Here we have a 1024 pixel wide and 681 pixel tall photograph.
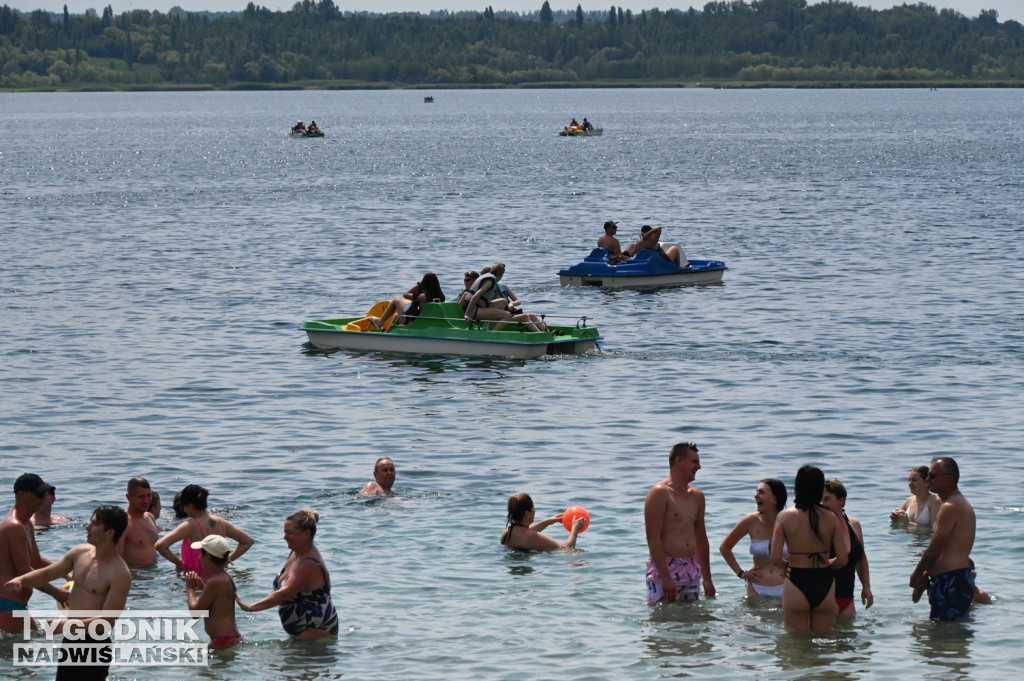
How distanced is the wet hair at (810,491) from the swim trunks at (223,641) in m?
5.34

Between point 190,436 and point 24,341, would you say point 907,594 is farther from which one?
point 24,341

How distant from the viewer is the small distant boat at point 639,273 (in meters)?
39.8

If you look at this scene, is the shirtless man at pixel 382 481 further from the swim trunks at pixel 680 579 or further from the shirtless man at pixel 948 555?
the shirtless man at pixel 948 555

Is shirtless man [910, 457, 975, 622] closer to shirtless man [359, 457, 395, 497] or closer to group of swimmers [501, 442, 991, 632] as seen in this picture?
group of swimmers [501, 442, 991, 632]

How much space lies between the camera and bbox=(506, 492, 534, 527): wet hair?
57.2 feet

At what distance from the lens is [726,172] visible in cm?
9938

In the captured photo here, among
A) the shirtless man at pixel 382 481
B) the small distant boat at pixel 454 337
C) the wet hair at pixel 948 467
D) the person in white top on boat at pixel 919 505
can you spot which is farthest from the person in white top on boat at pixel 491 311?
the wet hair at pixel 948 467

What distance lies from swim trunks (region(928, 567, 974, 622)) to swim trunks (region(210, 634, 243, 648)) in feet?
21.3

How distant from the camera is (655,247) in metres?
39.8

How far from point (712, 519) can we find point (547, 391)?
867 cm

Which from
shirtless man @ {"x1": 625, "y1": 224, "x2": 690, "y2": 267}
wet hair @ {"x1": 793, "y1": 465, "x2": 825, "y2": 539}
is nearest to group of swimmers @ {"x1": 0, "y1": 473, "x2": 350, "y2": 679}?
wet hair @ {"x1": 793, "y1": 465, "x2": 825, "y2": 539}

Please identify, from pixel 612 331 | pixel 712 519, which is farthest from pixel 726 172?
pixel 712 519

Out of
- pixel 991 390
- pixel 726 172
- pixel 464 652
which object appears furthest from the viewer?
pixel 726 172

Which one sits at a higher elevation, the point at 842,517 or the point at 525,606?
the point at 842,517
